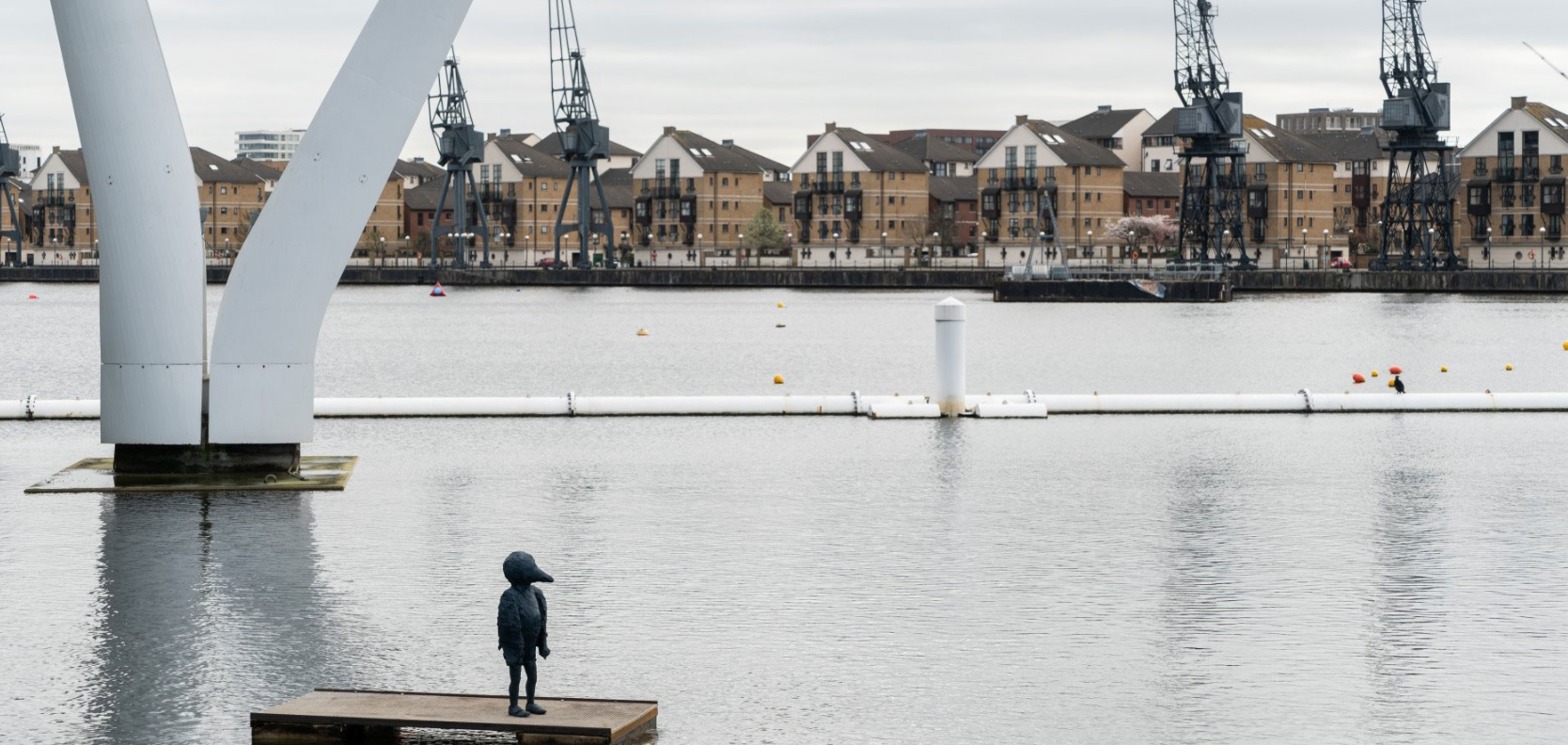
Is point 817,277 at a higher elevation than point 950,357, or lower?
higher

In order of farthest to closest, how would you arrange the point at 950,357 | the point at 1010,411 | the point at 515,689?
the point at 1010,411 < the point at 950,357 < the point at 515,689

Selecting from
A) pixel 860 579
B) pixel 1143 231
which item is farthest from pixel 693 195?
pixel 860 579

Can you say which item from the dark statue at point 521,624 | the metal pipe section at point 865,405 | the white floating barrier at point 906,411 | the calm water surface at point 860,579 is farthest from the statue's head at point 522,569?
the white floating barrier at point 906,411

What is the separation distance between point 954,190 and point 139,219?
17804cm

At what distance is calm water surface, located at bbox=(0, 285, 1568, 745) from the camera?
11297 millimetres

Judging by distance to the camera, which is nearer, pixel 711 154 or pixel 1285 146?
pixel 1285 146

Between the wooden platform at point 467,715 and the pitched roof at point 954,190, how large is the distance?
598 feet

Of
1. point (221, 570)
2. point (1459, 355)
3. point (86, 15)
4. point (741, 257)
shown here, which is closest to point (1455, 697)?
point (221, 570)

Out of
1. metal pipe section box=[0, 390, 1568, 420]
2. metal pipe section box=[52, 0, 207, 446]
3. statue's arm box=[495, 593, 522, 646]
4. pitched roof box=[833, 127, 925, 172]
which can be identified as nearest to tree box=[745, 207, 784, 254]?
pitched roof box=[833, 127, 925, 172]

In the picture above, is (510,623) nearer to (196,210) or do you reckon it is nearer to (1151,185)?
(196,210)

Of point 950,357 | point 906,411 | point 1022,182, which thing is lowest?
point 906,411

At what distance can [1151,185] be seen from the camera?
620ft

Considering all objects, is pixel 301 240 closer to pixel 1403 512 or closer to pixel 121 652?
pixel 121 652

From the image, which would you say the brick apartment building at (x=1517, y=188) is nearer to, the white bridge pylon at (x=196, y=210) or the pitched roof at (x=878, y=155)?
the pitched roof at (x=878, y=155)
